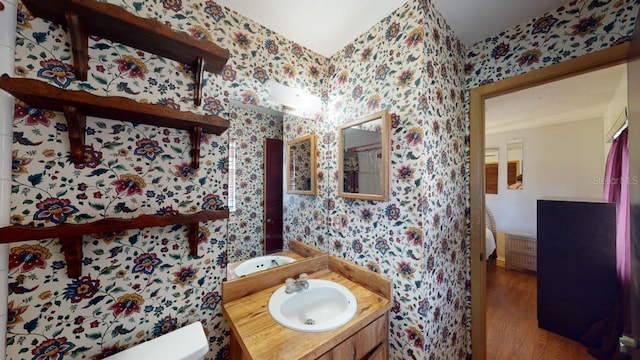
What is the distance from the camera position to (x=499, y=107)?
2.62 m

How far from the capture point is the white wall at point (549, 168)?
2779mm

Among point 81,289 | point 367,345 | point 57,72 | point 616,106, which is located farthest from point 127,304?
point 616,106

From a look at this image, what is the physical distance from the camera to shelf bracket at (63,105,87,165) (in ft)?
2.25

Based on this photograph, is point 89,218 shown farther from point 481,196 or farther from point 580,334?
point 580,334

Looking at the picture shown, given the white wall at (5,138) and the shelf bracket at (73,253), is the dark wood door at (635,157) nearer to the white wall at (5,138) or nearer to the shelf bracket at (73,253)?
the shelf bracket at (73,253)

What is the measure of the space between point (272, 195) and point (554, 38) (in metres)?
1.88

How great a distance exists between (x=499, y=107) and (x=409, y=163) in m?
2.50

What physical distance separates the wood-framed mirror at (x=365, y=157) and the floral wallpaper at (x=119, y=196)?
0.72 metres

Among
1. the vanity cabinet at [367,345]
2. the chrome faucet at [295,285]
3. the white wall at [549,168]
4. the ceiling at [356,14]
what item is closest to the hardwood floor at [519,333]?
the white wall at [549,168]

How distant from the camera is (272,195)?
1.36m

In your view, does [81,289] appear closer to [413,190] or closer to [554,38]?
[413,190]

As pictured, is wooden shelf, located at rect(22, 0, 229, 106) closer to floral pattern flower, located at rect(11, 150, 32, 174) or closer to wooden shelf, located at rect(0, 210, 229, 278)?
floral pattern flower, located at rect(11, 150, 32, 174)

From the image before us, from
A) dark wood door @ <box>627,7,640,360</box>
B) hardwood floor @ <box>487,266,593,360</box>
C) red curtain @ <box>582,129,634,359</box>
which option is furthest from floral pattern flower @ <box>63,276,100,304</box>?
red curtain @ <box>582,129,634,359</box>

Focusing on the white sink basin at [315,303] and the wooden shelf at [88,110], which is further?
the white sink basin at [315,303]
